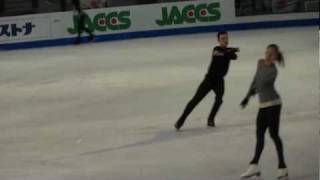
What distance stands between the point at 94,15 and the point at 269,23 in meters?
6.86

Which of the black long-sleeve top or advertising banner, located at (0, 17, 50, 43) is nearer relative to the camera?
the black long-sleeve top

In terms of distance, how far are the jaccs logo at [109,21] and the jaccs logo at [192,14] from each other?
1.38 m

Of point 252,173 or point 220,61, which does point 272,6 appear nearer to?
point 220,61

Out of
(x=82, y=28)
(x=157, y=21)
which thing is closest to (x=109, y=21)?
(x=82, y=28)

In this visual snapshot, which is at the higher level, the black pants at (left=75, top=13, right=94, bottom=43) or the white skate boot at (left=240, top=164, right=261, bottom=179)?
the black pants at (left=75, top=13, right=94, bottom=43)

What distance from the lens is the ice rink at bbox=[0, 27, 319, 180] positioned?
9.51 metres

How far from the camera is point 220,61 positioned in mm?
11078

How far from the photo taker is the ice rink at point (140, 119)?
9.51 meters

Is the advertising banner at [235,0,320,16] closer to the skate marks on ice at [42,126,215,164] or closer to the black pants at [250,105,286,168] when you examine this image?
the skate marks on ice at [42,126,215,164]

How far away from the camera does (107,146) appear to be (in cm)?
1088

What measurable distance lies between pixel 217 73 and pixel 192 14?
18.0 meters

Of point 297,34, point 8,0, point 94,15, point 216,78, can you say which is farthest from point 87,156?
point 8,0

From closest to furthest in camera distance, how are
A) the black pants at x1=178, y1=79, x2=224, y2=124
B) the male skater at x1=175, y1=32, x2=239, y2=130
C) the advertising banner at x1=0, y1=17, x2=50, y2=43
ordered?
1. the male skater at x1=175, y1=32, x2=239, y2=130
2. the black pants at x1=178, y1=79, x2=224, y2=124
3. the advertising banner at x1=0, y1=17, x2=50, y2=43

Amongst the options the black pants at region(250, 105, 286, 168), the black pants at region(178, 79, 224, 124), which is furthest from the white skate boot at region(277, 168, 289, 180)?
the black pants at region(178, 79, 224, 124)
